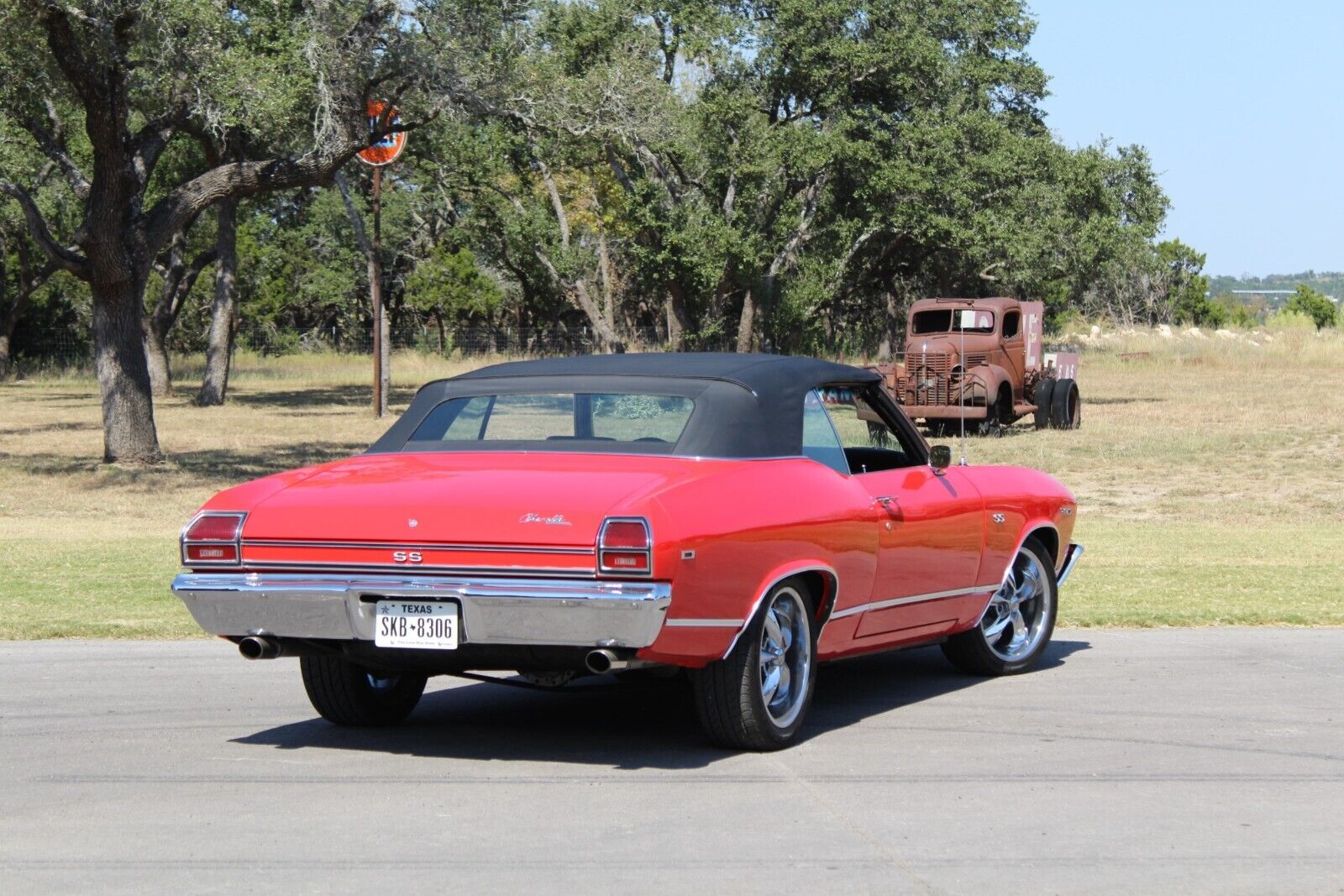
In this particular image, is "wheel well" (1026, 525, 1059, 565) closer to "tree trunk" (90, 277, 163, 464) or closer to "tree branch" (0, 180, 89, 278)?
"tree branch" (0, 180, 89, 278)

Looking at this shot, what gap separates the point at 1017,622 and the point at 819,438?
199cm

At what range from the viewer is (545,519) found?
6.41 meters

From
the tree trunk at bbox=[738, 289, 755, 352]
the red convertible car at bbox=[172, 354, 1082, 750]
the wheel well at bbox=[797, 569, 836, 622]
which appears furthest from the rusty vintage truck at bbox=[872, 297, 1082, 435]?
the wheel well at bbox=[797, 569, 836, 622]

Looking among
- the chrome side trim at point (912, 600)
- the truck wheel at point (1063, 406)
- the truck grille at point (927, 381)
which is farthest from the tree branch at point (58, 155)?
the chrome side trim at point (912, 600)

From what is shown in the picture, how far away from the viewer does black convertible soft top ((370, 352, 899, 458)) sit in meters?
7.26

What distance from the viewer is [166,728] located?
763cm

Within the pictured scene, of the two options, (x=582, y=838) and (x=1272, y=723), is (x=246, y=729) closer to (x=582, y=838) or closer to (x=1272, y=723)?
(x=582, y=838)

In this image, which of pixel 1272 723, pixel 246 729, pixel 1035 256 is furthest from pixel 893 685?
pixel 1035 256

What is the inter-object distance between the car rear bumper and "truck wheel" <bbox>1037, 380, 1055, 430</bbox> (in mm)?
27374

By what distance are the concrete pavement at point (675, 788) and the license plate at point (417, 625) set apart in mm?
528

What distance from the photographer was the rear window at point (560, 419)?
7.41 metres

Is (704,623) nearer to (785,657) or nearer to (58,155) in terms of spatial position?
(785,657)

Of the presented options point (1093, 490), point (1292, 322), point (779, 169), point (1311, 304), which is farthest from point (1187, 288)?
point (1093, 490)

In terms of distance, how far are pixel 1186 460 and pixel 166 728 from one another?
20991 millimetres
